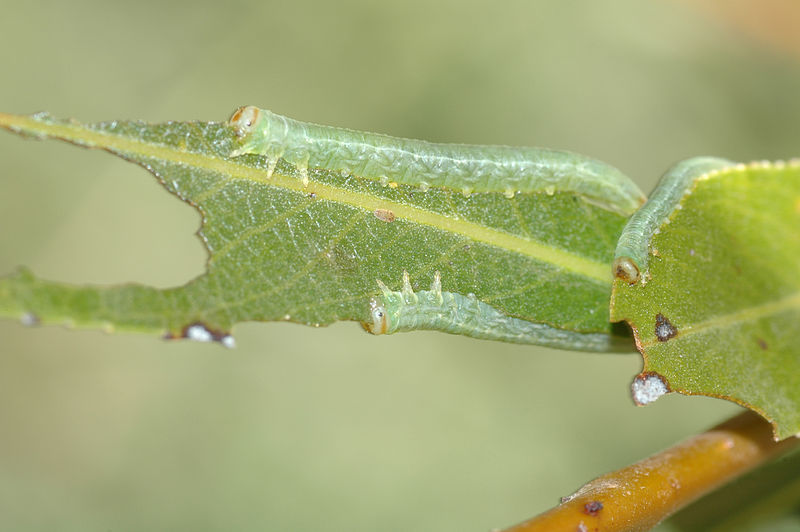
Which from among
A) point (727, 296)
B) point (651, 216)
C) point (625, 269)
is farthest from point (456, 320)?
point (727, 296)

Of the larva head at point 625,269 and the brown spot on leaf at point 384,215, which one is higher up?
the brown spot on leaf at point 384,215

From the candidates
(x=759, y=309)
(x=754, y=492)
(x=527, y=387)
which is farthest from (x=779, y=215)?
(x=527, y=387)

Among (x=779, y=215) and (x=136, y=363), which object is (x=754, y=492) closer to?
(x=779, y=215)

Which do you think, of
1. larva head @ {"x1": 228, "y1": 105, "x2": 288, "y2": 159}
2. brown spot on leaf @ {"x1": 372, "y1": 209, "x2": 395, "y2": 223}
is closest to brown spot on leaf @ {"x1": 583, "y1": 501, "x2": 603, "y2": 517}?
brown spot on leaf @ {"x1": 372, "y1": 209, "x2": 395, "y2": 223}

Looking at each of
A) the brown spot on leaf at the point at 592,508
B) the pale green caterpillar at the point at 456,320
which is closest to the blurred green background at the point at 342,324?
the pale green caterpillar at the point at 456,320

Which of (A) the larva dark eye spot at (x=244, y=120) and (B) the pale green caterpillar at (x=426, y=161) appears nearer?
(A) the larva dark eye spot at (x=244, y=120)

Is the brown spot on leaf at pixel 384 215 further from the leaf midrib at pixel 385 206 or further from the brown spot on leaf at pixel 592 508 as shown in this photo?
the brown spot on leaf at pixel 592 508

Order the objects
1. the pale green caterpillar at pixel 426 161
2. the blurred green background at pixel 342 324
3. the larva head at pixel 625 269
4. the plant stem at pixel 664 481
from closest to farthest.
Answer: the plant stem at pixel 664 481
the larva head at pixel 625 269
the pale green caterpillar at pixel 426 161
the blurred green background at pixel 342 324

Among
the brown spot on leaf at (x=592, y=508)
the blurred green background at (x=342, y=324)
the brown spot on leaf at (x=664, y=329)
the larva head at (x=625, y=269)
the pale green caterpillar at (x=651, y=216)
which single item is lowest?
the brown spot on leaf at (x=592, y=508)

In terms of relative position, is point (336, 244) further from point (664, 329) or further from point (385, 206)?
point (664, 329)
